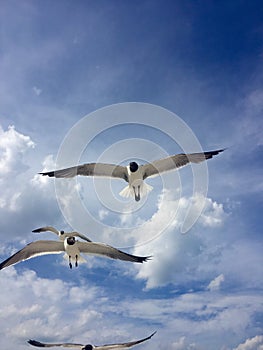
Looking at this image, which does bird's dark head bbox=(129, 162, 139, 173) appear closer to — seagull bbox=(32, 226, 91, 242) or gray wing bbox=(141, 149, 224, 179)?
gray wing bbox=(141, 149, 224, 179)

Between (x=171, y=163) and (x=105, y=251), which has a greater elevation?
(x=171, y=163)

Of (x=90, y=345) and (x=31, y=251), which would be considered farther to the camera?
(x=90, y=345)

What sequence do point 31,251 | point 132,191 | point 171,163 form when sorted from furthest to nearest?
point 132,191, point 171,163, point 31,251

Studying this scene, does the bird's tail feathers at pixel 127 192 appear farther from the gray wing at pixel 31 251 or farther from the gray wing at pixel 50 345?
the gray wing at pixel 50 345

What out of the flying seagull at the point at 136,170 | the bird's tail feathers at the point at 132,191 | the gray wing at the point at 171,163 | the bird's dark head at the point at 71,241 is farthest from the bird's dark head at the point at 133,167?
the bird's dark head at the point at 71,241

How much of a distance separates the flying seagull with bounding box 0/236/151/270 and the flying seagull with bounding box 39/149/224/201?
11.0ft

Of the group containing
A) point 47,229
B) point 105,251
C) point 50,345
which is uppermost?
point 47,229

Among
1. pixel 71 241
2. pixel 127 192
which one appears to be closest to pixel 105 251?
pixel 71 241

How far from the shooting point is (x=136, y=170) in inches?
945

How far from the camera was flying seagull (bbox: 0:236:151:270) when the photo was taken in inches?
886

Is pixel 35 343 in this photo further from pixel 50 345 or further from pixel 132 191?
pixel 132 191

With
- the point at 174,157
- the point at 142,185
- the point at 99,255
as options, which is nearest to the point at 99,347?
the point at 99,255

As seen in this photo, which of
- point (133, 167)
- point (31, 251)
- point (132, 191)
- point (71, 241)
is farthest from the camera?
point (132, 191)

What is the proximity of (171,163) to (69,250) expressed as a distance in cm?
713
